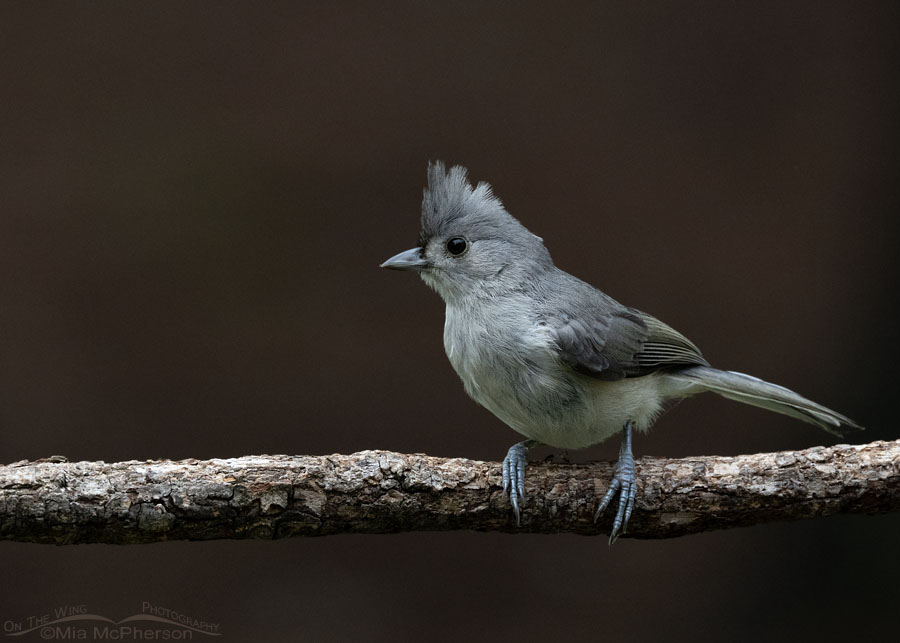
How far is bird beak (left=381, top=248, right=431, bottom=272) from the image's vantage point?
3.13 meters

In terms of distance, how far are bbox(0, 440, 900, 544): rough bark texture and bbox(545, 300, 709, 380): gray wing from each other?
0.33 meters

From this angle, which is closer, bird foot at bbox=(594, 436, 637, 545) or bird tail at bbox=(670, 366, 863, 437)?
bird foot at bbox=(594, 436, 637, 545)

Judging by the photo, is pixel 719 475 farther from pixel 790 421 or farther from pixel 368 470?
pixel 790 421

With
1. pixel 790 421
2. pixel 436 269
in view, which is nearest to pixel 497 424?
pixel 790 421

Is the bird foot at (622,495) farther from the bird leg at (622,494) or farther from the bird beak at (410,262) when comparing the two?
the bird beak at (410,262)

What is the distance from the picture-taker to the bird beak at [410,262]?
3133 millimetres

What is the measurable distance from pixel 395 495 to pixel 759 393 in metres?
1.39

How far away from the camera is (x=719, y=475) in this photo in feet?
9.06

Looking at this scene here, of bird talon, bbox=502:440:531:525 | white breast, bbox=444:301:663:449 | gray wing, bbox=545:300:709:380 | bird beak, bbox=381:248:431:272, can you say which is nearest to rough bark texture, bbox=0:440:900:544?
bird talon, bbox=502:440:531:525

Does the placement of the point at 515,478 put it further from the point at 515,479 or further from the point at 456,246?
the point at 456,246

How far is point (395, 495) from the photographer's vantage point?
8.67ft

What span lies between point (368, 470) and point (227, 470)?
42 cm

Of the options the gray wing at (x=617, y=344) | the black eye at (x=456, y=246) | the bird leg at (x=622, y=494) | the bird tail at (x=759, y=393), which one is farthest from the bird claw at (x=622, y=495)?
the black eye at (x=456, y=246)

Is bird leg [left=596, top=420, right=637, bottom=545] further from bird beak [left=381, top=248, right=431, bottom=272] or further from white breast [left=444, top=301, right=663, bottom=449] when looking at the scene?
bird beak [left=381, top=248, right=431, bottom=272]
